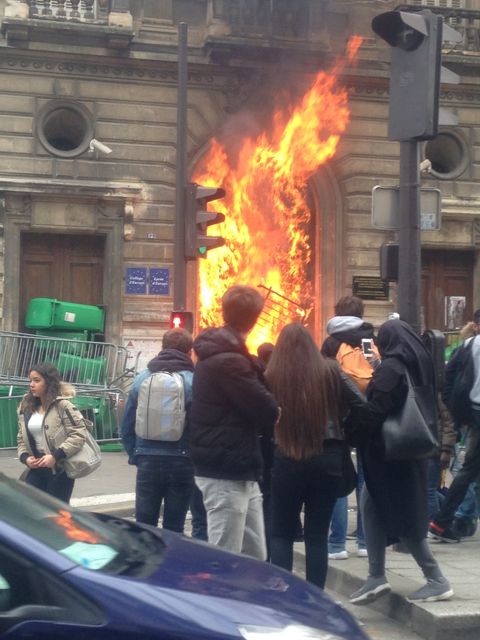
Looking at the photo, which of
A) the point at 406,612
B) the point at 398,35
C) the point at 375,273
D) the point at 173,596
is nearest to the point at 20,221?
the point at 375,273

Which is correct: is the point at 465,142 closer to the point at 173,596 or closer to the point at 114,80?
the point at 114,80

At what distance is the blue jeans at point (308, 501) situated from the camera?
22.2ft

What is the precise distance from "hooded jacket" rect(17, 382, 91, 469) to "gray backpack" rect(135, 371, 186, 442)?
92 centimetres

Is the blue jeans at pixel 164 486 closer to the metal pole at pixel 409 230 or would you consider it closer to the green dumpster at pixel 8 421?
the metal pole at pixel 409 230

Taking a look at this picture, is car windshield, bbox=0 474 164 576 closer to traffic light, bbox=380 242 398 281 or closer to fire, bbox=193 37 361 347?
traffic light, bbox=380 242 398 281

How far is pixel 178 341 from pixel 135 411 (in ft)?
1.77

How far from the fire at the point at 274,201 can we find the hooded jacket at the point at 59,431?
1465 cm

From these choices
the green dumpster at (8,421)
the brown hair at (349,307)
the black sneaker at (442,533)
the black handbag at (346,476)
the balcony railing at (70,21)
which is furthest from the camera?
the balcony railing at (70,21)

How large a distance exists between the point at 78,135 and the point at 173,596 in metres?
19.5

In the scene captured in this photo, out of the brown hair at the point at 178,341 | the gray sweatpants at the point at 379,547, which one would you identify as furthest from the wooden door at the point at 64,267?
the gray sweatpants at the point at 379,547

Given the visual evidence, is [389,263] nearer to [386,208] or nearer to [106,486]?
[386,208]

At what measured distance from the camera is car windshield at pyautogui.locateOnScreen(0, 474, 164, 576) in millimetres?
4098

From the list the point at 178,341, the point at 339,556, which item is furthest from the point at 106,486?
the point at 178,341

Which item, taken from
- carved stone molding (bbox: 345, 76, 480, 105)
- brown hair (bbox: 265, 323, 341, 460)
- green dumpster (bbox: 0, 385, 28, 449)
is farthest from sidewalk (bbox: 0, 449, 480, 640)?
carved stone molding (bbox: 345, 76, 480, 105)
